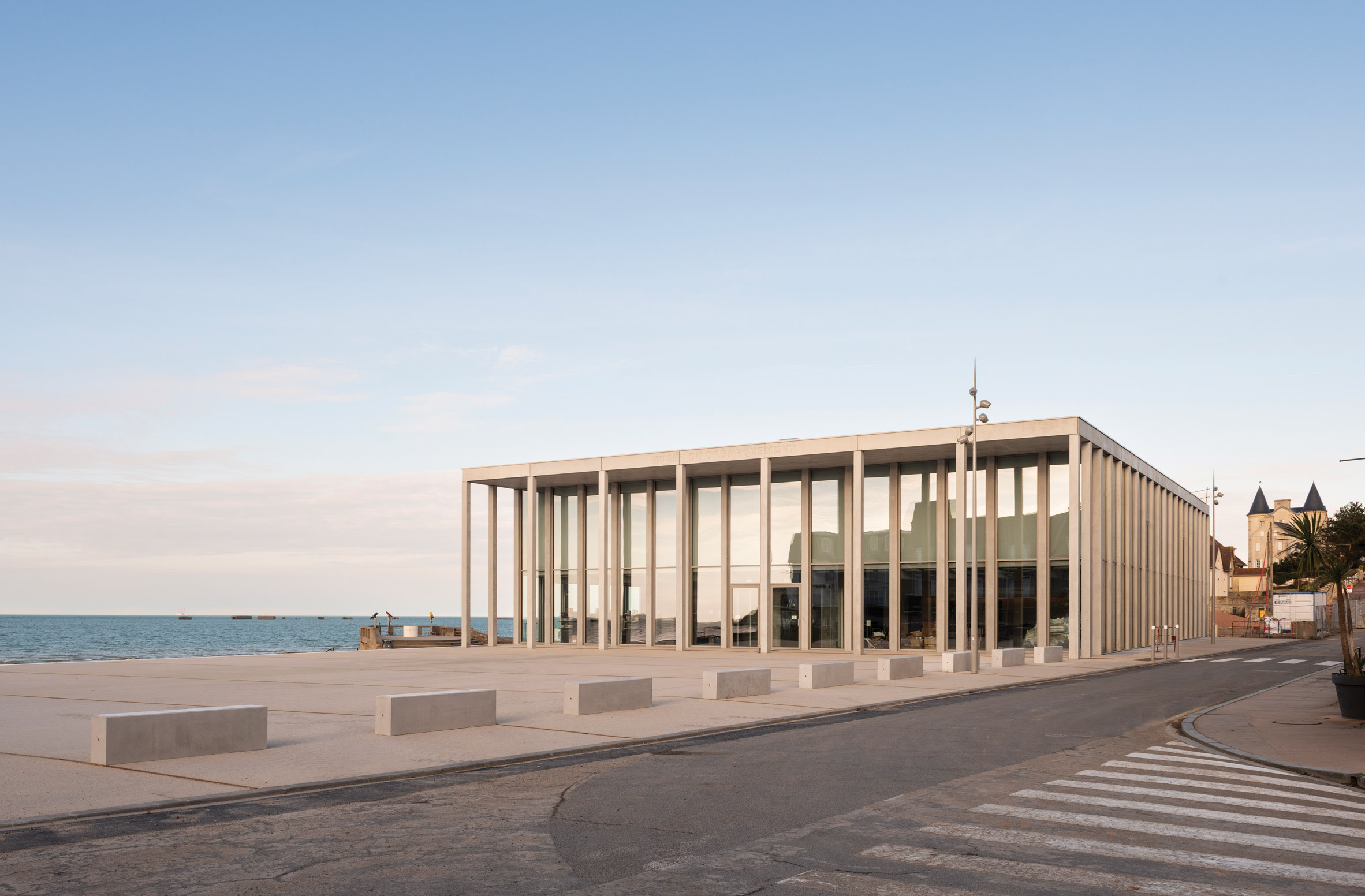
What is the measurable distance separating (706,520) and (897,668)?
82.1ft

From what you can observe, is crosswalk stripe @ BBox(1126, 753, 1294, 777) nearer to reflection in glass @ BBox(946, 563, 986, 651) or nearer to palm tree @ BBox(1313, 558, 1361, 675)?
palm tree @ BBox(1313, 558, 1361, 675)

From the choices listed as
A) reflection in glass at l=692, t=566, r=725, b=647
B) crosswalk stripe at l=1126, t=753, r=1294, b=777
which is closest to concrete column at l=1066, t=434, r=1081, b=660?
reflection in glass at l=692, t=566, r=725, b=647

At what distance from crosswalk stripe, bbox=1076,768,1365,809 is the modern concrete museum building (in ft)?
82.4

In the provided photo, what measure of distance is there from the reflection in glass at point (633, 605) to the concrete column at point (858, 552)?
11.7m

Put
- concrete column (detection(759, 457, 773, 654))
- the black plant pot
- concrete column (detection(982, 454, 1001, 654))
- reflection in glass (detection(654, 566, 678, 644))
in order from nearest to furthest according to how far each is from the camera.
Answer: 1. the black plant pot
2. concrete column (detection(982, 454, 1001, 654))
3. concrete column (detection(759, 457, 773, 654))
4. reflection in glass (detection(654, 566, 678, 644))

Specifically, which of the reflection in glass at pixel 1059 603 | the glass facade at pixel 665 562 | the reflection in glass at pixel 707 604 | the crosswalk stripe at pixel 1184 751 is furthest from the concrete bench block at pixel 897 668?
the glass facade at pixel 665 562

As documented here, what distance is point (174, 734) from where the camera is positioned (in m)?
14.0

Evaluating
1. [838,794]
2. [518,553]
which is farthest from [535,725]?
[518,553]

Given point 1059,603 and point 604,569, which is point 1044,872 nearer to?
point 1059,603

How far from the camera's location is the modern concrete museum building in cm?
4488

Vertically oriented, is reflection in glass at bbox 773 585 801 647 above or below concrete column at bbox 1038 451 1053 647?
below

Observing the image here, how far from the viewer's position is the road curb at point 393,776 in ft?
33.9

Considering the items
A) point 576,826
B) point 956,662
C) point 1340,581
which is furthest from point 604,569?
point 576,826

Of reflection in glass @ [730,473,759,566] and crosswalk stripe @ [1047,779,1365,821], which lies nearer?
crosswalk stripe @ [1047,779,1365,821]
